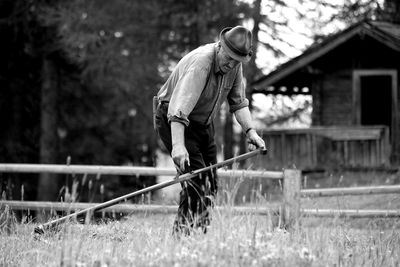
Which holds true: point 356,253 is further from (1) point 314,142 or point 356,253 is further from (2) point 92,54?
(2) point 92,54

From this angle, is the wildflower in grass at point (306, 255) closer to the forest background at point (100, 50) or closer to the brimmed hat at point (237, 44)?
the brimmed hat at point (237, 44)

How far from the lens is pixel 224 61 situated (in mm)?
4977

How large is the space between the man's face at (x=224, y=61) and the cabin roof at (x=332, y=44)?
11.3 meters

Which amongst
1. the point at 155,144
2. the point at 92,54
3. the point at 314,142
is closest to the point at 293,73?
the point at 314,142

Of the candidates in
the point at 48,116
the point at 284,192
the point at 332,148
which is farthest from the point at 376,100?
the point at 284,192

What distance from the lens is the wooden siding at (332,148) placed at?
599 inches

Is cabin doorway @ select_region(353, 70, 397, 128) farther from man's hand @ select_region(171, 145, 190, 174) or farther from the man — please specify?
man's hand @ select_region(171, 145, 190, 174)

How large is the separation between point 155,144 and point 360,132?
1007 cm

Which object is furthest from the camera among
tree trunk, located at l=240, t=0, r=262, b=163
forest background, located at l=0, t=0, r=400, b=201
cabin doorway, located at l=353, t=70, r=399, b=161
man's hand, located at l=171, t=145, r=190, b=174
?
cabin doorway, located at l=353, t=70, r=399, b=161

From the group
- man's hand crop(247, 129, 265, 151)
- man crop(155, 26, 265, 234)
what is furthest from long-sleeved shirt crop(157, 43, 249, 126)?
man's hand crop(247, 129, 265, 151)

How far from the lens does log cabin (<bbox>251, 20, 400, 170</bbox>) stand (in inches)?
604

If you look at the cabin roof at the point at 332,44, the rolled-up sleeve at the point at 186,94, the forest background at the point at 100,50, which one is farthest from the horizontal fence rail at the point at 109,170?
the cabin roof at the point at 332,44

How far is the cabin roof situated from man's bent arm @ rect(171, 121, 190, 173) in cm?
1170

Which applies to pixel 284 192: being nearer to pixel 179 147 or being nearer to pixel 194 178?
pixel 194 178
